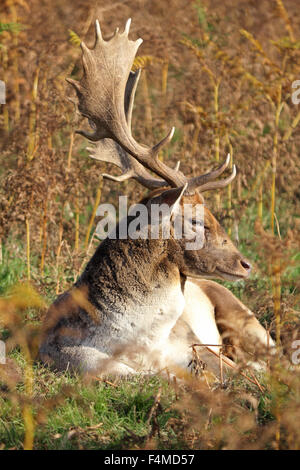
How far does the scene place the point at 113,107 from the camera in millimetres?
5695

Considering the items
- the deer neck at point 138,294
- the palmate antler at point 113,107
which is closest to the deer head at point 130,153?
the palmate antler at point 113,107

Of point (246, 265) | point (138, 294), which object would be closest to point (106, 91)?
point (138, 294)

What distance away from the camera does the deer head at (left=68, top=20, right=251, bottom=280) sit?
5.44 m

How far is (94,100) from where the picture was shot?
5.70 meters

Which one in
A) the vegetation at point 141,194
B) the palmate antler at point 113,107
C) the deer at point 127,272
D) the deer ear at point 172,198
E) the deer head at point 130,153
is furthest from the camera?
the palmate antler at point 113,107

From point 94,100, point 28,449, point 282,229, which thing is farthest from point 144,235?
point 282,229

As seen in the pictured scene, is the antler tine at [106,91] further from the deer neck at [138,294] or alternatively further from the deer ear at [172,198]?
the deer neck at [138,294]

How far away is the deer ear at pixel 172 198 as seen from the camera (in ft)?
17.0

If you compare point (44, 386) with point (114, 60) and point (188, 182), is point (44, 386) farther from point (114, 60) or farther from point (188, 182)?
point (114, 60)

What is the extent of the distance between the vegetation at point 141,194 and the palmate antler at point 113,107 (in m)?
0.25

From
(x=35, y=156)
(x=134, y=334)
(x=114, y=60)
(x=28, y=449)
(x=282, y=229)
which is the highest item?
(x=114, y=60)

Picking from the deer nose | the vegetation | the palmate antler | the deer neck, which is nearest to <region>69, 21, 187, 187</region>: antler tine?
the palmate antler

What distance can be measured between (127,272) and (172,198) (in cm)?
60

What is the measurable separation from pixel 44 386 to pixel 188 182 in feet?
5.74
